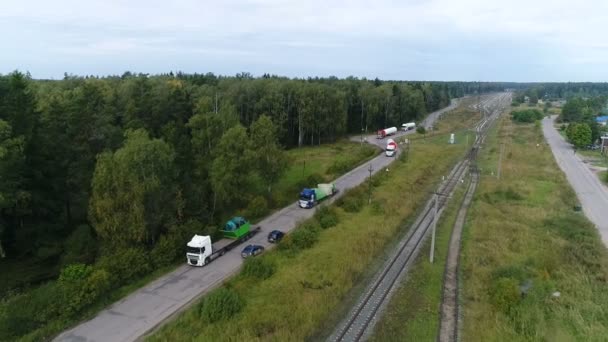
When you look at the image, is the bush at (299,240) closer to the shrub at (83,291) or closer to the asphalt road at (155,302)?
the asphalt road at (155,302)

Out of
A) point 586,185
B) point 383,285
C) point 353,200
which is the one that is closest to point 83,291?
point 383,285

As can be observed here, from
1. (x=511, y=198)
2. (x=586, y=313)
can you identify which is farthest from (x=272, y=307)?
(x=511, y=198)

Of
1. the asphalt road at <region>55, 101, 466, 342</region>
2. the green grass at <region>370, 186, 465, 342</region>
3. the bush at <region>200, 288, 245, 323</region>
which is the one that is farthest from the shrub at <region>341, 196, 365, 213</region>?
the bush at <region>200, 288, 245, 323</region>

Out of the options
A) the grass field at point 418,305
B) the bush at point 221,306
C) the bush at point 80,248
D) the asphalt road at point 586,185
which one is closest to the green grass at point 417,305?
the grass field at point 418,305

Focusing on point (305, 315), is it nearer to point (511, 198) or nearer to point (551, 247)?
point (551, 247)

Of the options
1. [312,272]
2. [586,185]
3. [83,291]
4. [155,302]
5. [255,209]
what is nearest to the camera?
[83,291]

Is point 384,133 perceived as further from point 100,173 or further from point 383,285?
point 100,173
